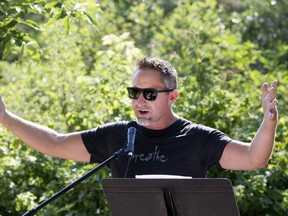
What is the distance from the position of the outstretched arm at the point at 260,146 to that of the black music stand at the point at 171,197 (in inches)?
24.4

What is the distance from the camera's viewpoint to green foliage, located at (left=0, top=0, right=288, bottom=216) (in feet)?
22.8

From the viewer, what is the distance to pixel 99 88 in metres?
7.57

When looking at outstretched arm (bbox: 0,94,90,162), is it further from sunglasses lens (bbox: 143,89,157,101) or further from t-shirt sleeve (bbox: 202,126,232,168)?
t-shirt sleeve (bbox: 202,126,232,168)

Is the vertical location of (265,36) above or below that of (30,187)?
above


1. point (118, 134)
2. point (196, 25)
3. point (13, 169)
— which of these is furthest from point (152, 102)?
point (196, 25)

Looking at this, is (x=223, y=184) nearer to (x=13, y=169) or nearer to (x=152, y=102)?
(x=152, y=102)

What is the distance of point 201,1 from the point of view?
11.6 meters

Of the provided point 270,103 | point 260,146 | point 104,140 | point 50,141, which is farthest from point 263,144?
point 50,141

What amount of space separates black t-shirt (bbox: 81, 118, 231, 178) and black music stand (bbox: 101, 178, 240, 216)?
65 centimetres

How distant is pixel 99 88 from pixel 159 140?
2258mm

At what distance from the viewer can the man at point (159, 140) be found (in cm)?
525

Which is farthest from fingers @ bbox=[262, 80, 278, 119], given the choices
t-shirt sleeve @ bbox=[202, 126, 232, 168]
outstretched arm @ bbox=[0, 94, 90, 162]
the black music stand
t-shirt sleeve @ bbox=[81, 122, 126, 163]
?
outstretched arm @ bbox=[0, 94, 90, 162]

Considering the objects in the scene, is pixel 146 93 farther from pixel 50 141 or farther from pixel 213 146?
pixel 50 141

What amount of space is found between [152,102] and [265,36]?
25.2ft
